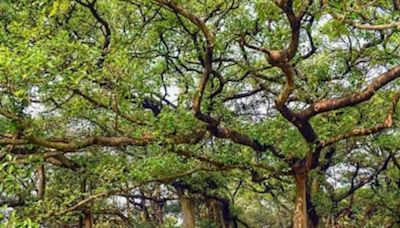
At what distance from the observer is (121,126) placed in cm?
769

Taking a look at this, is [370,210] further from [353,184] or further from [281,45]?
[281,45]

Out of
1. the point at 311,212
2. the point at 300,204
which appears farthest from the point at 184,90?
the point at 311,212

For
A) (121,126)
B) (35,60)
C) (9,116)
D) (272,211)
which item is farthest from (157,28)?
(272,211)

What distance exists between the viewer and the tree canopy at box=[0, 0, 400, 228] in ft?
19.2

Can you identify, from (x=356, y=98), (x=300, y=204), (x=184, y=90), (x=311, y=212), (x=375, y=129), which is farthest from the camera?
(x=311, y=212)

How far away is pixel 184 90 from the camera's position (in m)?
8.13

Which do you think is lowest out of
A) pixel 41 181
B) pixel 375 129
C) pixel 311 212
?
pixel 375 129

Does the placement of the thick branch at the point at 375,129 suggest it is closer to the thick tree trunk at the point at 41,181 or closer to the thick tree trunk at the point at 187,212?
the thick tree trunk at the point at 187,212

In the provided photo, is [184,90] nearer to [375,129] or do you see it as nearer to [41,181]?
[375,129]

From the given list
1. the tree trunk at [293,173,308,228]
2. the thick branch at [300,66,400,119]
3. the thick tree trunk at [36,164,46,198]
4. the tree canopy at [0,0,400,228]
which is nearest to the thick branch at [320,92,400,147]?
the tree canopy at [0,0,400,228]

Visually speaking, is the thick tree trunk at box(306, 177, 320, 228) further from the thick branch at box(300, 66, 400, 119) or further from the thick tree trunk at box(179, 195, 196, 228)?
the thick branch at box(300, 66, 400, 119)

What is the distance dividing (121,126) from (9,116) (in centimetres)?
214

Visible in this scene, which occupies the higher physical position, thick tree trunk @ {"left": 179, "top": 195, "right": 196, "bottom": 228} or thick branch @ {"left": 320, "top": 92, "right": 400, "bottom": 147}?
thick tree trunk @ {"left": 179, "top": 195, "right": 196, "bottom": 228}

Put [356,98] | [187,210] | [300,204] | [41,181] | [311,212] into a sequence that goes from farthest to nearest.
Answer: [187,210] → [311,212] → [41,181] → [300,204] → [356,98]
